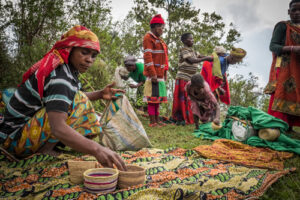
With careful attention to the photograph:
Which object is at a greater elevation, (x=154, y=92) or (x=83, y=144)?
(x=154, y=92)

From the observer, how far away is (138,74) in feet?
19.2

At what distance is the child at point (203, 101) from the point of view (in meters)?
4.06

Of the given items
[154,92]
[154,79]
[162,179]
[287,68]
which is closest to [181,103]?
[154,92]

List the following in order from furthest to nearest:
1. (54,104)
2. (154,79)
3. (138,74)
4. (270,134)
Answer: (138,74) < (154,79) < (270,134) < (54,104)

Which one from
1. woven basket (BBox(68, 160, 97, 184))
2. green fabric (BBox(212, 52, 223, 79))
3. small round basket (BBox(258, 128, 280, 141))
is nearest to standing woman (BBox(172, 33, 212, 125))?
green fabric (BBox(212, 52, 223, 79))

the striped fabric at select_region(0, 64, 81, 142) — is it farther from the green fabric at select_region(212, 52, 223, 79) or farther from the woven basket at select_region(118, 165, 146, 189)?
the green fabric at select_region(212, 52, 223, 79)

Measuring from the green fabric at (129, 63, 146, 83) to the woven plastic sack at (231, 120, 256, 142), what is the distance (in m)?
3.09

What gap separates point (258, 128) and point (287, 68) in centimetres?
121

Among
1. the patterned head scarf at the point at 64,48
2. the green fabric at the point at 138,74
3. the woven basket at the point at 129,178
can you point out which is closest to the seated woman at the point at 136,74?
the green fabric at the point at 138,74

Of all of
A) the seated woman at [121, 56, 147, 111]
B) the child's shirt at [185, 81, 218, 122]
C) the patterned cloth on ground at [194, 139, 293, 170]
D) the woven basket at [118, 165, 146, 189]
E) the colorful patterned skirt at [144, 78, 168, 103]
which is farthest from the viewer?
the seated woman at [121, 56, 147, 111]

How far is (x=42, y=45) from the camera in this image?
4.04 m

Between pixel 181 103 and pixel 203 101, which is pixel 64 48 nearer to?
pixel 203 101

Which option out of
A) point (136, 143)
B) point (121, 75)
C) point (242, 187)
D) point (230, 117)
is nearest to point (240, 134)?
point (230, 117)

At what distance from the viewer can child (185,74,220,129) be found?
406 cm
